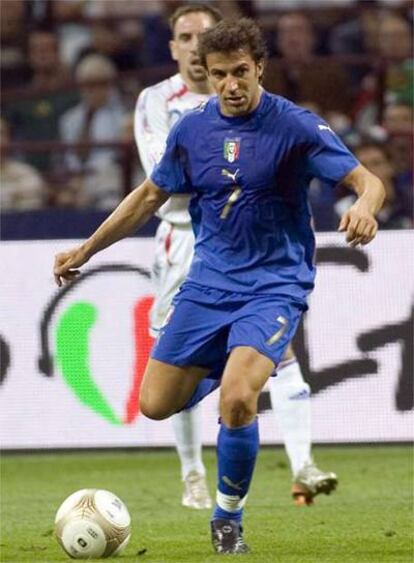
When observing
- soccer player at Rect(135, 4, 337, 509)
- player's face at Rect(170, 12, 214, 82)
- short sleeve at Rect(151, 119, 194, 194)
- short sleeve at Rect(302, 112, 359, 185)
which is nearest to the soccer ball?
short sleeve at Rect(151, 119, 194, 194)

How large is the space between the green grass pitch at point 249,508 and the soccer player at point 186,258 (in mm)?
230

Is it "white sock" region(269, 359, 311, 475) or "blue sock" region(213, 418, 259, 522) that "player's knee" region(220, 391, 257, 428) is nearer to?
"blue sock" region(213, 418, 259, 522)

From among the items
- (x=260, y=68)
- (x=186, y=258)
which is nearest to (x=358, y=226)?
(x=260, y=68)

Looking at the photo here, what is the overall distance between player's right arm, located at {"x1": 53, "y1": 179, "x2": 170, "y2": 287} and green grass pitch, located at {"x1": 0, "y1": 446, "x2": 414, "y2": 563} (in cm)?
122

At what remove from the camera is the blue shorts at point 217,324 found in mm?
6629

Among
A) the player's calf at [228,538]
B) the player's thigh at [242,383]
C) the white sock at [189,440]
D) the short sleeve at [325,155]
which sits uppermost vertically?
the short sleeve at [325,155]

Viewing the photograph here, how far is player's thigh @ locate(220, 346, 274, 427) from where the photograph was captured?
644cm

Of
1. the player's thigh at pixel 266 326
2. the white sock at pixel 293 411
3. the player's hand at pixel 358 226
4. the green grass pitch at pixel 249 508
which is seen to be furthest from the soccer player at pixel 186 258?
the player's hand at pixel 358 226

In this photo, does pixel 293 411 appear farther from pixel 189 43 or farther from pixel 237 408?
pixel 237 408

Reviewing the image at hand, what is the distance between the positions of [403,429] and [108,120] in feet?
18.8

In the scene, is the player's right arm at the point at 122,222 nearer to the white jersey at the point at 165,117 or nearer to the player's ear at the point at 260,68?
the player's ear at the point at 260,68

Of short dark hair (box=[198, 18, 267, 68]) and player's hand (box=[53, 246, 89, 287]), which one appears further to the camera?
player's hand (box=[53, 246, 89, 287])

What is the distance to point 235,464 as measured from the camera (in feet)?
21.8

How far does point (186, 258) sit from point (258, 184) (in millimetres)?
2070
